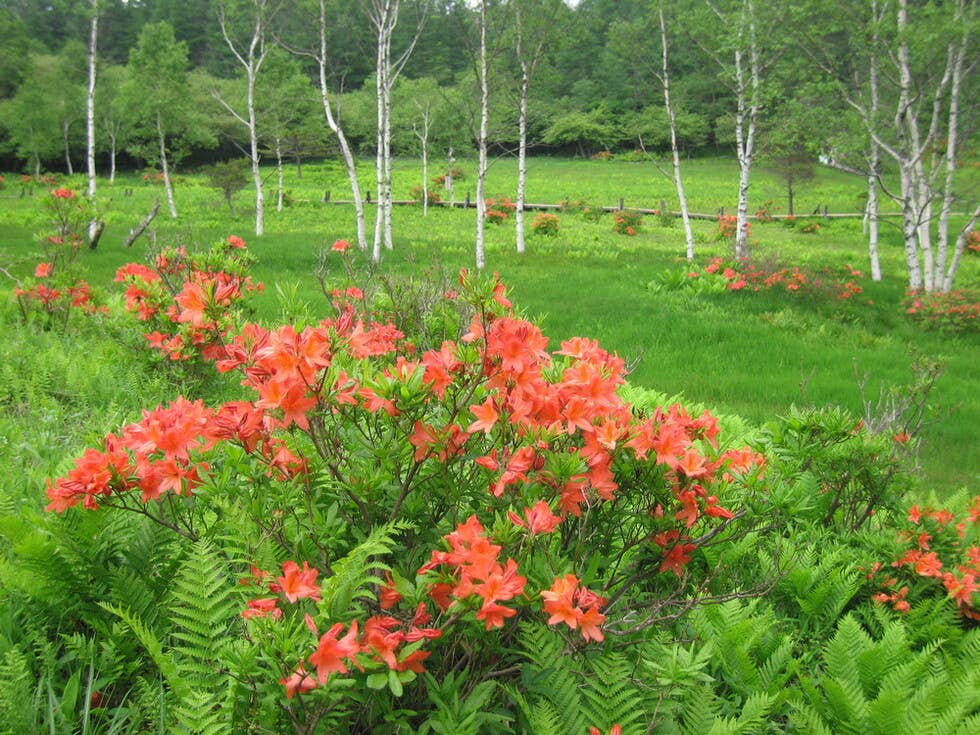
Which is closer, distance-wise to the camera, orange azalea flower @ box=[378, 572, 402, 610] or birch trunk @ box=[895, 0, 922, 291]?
orange azalea flower @ box=[378, 572, 402, 610]

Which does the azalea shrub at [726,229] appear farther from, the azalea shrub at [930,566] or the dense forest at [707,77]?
the azalea shrub at [930,566]

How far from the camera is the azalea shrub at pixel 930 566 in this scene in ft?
10.4

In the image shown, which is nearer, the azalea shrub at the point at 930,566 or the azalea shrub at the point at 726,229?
the azalea shrub at the point at 930,566

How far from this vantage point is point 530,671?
185 centimetres

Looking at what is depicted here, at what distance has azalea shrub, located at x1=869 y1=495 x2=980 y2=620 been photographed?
10.4ft

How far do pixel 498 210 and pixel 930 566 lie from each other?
2532cm

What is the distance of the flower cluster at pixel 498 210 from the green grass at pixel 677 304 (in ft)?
3.88

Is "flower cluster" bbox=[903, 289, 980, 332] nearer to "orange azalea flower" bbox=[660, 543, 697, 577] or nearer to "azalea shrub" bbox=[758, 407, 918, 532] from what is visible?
"azalea shrub" bbox=[758, 407, 918, 532]

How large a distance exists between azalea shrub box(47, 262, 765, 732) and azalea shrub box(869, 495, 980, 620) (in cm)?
184

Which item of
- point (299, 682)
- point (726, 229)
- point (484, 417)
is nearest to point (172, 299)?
point (484, 417)

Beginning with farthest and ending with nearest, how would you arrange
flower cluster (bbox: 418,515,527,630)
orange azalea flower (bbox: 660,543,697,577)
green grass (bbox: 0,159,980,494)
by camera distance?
1. green grass (bbox: 0,159,980,494)
2. orange azalea flower (bbox: 660,543,697,577)
3. flower cluster (bbox: 418,515,527,630)

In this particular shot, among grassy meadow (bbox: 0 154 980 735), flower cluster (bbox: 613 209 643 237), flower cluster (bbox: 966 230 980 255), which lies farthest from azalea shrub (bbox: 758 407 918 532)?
flower cluster (bbox: 966 230 980 255)

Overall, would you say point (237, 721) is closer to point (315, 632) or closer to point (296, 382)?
point (315, 632)

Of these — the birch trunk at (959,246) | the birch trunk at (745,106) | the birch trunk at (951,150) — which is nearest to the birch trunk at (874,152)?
the birch trunk at (951,150)
